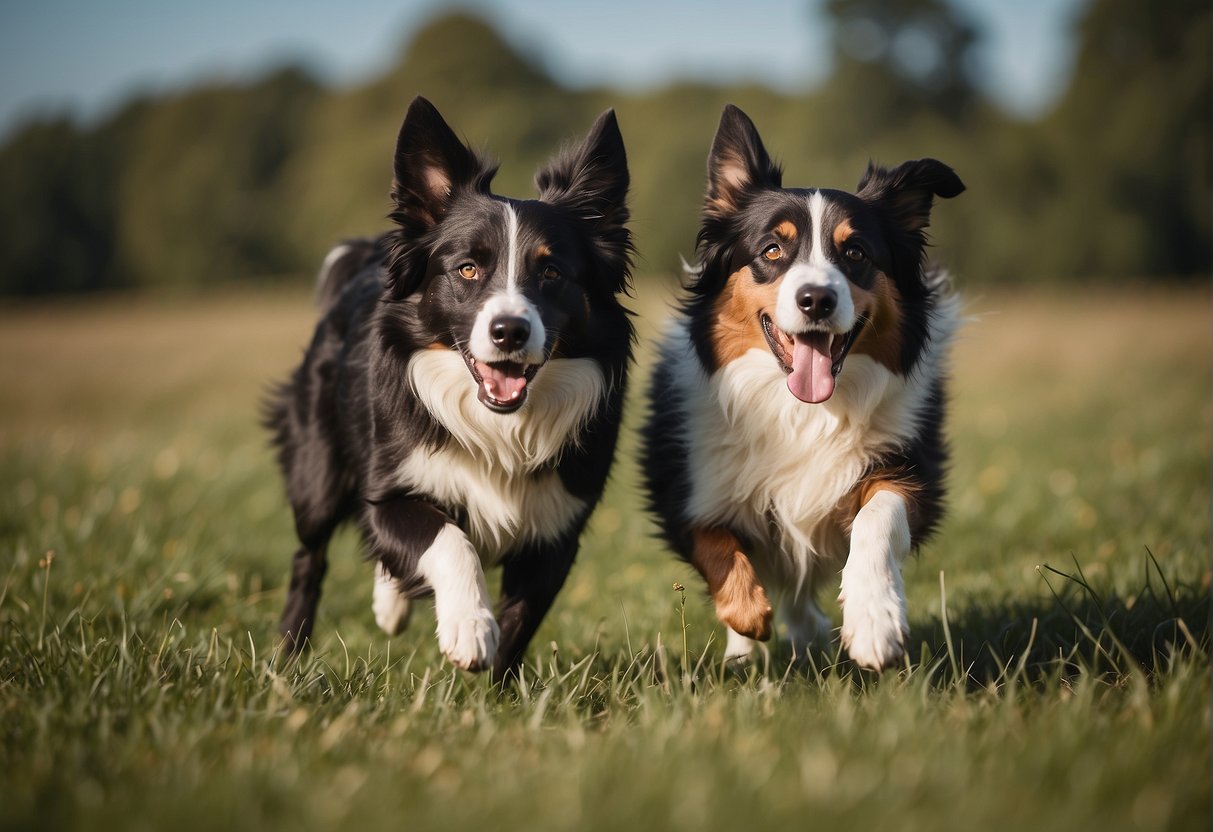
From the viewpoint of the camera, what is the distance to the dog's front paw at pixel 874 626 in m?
3.06

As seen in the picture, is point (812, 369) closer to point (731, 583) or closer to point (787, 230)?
point (787, 230)

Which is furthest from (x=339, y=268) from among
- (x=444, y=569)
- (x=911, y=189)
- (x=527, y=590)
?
(x=911, y=189)

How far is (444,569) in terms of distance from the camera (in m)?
3.28

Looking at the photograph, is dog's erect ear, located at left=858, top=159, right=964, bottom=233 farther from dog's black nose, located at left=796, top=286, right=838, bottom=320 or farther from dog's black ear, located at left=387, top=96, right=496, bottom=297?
dog's black ear, located at left=387, top=96, right=496, bottom=297

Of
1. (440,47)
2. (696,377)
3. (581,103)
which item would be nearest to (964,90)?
(581,103)

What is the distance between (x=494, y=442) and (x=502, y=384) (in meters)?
0.29

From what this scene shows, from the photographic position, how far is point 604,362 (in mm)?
3781

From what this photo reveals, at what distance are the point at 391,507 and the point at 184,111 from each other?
58.5 m

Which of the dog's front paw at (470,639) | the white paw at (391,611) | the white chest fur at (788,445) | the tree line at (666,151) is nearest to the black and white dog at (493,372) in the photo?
the dog's front paw at (470,639)

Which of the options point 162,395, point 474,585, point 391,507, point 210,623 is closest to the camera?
point 474,585

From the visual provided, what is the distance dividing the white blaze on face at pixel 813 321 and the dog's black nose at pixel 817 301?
1cm

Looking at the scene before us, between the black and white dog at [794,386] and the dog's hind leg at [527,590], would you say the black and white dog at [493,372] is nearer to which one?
the dog's hind leg at [527,590]

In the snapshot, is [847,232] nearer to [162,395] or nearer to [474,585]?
[474,585]

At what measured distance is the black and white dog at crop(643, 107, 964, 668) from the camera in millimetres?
3596
